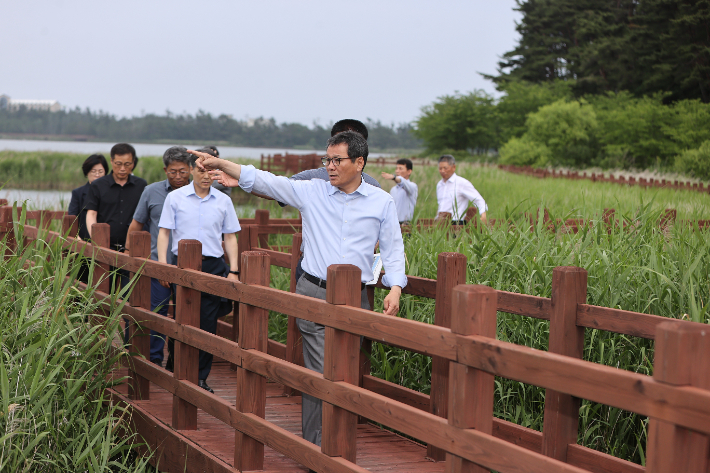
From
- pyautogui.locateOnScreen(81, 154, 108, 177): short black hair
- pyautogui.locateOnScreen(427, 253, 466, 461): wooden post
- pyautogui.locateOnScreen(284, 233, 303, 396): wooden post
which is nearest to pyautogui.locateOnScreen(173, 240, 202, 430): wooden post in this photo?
pyautogui.locateOnScreen(284, 233, 303, 396): wooden post

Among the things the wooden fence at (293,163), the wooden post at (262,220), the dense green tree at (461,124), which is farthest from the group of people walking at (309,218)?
the dense green tree at (461,124)

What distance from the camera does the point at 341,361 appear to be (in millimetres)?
3023

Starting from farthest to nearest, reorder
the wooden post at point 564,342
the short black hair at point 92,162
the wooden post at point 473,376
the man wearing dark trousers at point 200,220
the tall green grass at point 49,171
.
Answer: the tall green grass at point 49,171
the short black hair at point 92,162
the man wearing dark trousers at point 200,220
the wooden post at point 564,342
the wooden post at point 473,376

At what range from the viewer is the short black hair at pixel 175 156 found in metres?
6.14

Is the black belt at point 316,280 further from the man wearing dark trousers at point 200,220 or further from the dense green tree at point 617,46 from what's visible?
the dense green tree at point 617,46

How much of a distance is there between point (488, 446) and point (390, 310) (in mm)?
1678

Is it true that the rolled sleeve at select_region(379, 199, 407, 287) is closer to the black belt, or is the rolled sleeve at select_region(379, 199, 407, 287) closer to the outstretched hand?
the black belt

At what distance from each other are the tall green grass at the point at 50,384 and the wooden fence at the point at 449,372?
37cm

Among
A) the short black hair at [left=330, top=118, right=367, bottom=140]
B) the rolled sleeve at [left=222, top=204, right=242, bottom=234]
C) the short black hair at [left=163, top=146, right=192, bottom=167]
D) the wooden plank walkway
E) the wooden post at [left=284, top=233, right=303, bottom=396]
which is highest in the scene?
the short black hair at [left=330, top=118, right=367, bottom=140]

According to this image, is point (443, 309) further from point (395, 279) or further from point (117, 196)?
point (117, 196)

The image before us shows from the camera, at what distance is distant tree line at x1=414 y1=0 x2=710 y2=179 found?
39469mm

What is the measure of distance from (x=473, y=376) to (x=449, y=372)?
0.46ft

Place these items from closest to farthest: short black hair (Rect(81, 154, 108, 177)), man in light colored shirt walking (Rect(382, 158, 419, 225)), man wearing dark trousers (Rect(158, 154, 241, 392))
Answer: man wearing dark trousers (Rect(158, 154, 241, 392)) → short black hair (Rect(81, 154, 108, 177)) → man in light colored shirt walking (Rect(382, 158, 419, 225))

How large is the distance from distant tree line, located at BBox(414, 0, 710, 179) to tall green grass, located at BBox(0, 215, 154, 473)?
96.1 ft
